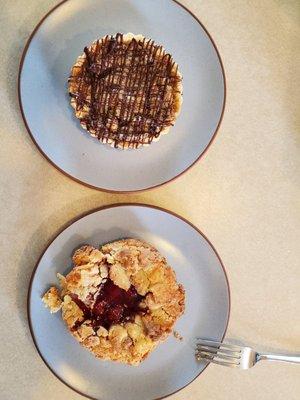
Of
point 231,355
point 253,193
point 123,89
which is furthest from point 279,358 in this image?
point 123,89

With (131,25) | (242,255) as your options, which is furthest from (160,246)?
(131,25)

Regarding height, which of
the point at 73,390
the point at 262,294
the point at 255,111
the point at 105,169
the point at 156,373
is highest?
the point at 255,111

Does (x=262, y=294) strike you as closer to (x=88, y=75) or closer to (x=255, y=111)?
(x=255, y=111)

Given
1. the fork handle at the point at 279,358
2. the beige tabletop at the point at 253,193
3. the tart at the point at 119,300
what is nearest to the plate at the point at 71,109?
the beige tabletop at the point at 253,193

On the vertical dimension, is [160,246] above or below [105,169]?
below

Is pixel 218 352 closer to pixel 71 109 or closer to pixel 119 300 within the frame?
pixel 119 300

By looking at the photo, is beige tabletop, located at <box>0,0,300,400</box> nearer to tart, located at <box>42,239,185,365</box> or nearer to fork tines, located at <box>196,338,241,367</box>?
fork tines, located at <box>196,338,241,367</box>
